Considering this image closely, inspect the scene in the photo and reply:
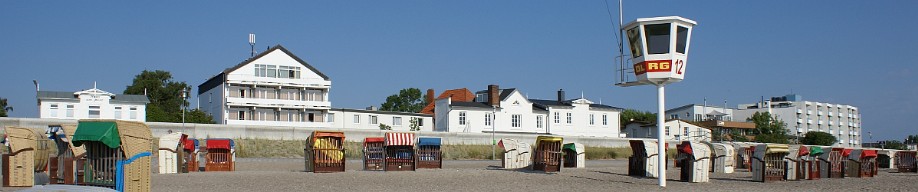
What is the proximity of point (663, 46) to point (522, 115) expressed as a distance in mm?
59494

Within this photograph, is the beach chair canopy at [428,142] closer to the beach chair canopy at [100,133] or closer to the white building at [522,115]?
the beach chair canopy at [100,133]

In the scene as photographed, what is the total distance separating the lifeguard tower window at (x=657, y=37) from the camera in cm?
2489

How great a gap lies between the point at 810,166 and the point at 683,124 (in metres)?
72.8

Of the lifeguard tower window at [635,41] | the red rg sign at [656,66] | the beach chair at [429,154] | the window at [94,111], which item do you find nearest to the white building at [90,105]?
the window at [94,111]

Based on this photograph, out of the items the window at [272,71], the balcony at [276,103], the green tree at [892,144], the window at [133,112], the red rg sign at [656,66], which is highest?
the window at [272,71]

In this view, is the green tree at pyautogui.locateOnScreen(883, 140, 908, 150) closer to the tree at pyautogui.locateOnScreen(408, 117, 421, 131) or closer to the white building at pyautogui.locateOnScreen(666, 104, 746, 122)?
the white building at pyautogui.locateOnScreen(666, 104, 746, 122)

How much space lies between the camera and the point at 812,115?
165m

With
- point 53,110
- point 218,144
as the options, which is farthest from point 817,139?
point 218,144

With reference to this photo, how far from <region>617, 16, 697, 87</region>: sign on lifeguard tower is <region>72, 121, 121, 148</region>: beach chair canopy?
1411cm

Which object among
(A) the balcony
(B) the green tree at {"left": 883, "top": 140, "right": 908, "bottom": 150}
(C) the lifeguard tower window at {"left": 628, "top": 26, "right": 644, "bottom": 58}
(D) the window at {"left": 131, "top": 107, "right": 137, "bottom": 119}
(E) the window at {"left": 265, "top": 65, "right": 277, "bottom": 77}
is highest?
(E) the window at {"left": 265, "top": 65, "right": 277, "bottom": 77}

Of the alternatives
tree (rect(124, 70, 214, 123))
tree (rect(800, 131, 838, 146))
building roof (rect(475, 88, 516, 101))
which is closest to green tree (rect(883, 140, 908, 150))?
tree (rect(800, 131, 838, 146))

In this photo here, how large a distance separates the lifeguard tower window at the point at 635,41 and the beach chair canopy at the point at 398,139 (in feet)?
31.4

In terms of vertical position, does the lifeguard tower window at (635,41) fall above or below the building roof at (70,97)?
above

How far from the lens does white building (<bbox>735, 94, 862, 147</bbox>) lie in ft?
506
